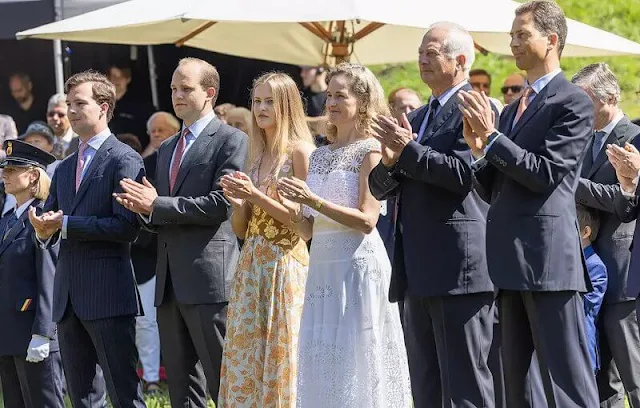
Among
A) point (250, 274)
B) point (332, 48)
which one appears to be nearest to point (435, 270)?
point (250, 274)

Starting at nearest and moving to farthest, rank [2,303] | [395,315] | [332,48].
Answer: [395,315] < [2,303] < [332,48]

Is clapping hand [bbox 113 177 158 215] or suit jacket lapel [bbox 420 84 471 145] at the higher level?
suit jacket lapel [bbox 420 84 471 145]

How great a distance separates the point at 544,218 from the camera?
5641 millimetres

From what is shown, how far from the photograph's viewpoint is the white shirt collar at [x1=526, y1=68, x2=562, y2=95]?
5.80 m

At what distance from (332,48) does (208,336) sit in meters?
4.30

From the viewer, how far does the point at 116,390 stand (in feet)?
22.9

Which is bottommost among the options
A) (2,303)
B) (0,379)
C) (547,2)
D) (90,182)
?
(0,379)

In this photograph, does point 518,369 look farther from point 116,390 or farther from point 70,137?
point 70,137

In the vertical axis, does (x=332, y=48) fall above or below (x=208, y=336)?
above

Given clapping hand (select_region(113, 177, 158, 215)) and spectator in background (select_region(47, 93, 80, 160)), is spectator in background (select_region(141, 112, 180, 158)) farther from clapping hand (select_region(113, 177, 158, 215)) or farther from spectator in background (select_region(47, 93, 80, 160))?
clapping hand (select_region(113, 177, 158, 215))

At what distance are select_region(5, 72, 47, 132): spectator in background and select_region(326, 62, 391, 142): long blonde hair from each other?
6368mm

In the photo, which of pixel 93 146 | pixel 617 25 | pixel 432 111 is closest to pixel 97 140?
pixel 93 146

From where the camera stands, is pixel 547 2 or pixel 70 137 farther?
pixel 70 137

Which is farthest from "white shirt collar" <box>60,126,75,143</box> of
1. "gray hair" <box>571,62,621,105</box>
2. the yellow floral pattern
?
"gray hair" <box>571,62,621,105</box>
